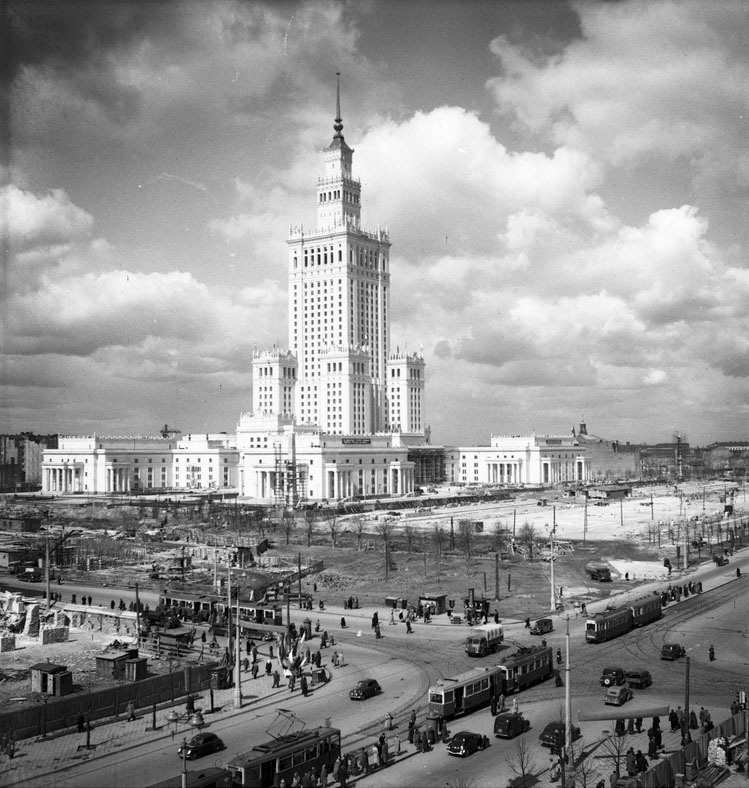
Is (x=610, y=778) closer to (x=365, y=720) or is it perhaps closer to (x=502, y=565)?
(x=365, y=720)

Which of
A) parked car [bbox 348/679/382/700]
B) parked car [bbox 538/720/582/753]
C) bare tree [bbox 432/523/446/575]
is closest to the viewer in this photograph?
parked car [bbox 538/720/582/753]

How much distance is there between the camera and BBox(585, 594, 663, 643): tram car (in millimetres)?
50688

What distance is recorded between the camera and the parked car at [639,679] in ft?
135

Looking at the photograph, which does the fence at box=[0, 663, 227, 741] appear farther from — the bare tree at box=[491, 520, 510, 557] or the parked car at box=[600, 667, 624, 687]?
the bare tree at box=[491, 520, 510, 557]

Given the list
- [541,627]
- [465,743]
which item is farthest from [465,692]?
[541,627]

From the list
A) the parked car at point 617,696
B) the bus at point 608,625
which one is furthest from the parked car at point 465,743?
the bus at point 608,625

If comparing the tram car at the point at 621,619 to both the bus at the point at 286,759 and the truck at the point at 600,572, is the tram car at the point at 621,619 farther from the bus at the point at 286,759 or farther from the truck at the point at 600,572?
the bus at the point at 286,759

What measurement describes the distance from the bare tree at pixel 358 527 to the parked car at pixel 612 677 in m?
58.7

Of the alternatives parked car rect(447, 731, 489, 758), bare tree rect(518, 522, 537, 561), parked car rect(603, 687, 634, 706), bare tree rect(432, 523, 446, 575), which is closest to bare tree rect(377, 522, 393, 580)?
bare tree rect(432, 523, 446, 575)

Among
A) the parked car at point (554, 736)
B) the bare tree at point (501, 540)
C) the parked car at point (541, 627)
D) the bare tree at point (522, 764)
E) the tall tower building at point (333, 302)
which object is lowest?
the bare tree at point (522, 764)

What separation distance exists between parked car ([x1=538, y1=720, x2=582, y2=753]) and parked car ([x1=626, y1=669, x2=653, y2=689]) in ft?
28.4

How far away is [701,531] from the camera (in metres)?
111

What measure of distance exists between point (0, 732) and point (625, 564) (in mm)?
63451

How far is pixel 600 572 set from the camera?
75812mm
